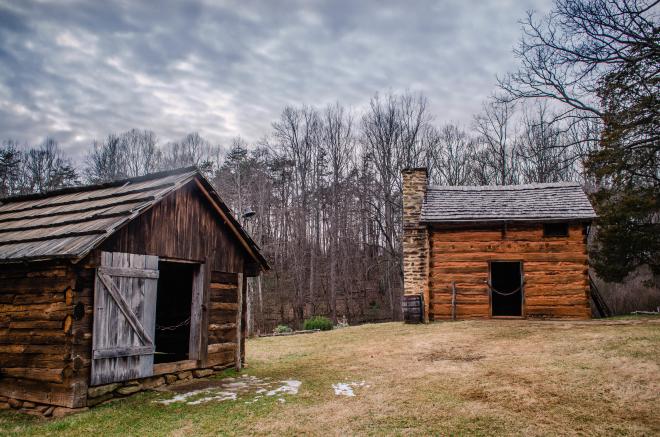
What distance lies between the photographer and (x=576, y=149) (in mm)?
34938

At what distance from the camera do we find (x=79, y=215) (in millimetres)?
10062

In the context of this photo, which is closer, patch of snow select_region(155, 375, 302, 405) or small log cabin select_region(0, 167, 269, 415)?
small log cabin select_region(0, 167, 269, 415)

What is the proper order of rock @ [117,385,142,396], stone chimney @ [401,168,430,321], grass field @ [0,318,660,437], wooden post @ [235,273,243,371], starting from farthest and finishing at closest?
stone chimney @ [401,168,430,321] < wooden post @ [235,273,243,371] < rock @ [117,385,142,396] < grass field @ [0,318,660,437]

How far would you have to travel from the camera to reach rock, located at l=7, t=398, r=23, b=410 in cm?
859

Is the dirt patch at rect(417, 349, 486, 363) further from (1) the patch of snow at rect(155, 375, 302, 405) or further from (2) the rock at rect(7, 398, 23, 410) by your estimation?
(2) the rock at rect(7, 398, 23, 410)

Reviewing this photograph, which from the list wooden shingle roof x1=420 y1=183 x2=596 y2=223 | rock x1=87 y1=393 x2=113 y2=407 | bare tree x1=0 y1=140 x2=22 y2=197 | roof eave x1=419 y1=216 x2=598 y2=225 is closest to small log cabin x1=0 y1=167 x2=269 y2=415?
rock x1=87 y1=393 x2=113 y2=407

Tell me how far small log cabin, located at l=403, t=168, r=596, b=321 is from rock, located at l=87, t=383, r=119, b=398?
41.0ft

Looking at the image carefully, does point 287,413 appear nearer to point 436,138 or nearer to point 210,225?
point 210,225

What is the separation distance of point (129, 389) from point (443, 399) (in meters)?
5.79

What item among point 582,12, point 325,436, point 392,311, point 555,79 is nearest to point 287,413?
point 325,436

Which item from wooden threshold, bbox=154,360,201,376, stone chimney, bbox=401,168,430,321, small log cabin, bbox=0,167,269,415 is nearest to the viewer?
small log cabin, bbox=0,167,269,415

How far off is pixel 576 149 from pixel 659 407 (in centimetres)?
3159

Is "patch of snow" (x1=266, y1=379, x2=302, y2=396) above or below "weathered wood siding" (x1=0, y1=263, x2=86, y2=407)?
below

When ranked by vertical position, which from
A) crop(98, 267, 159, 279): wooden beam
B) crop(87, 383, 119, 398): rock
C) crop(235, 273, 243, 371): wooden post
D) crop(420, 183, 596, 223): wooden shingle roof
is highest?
crop(420, 183, 596, 223): wooden shingle roof
